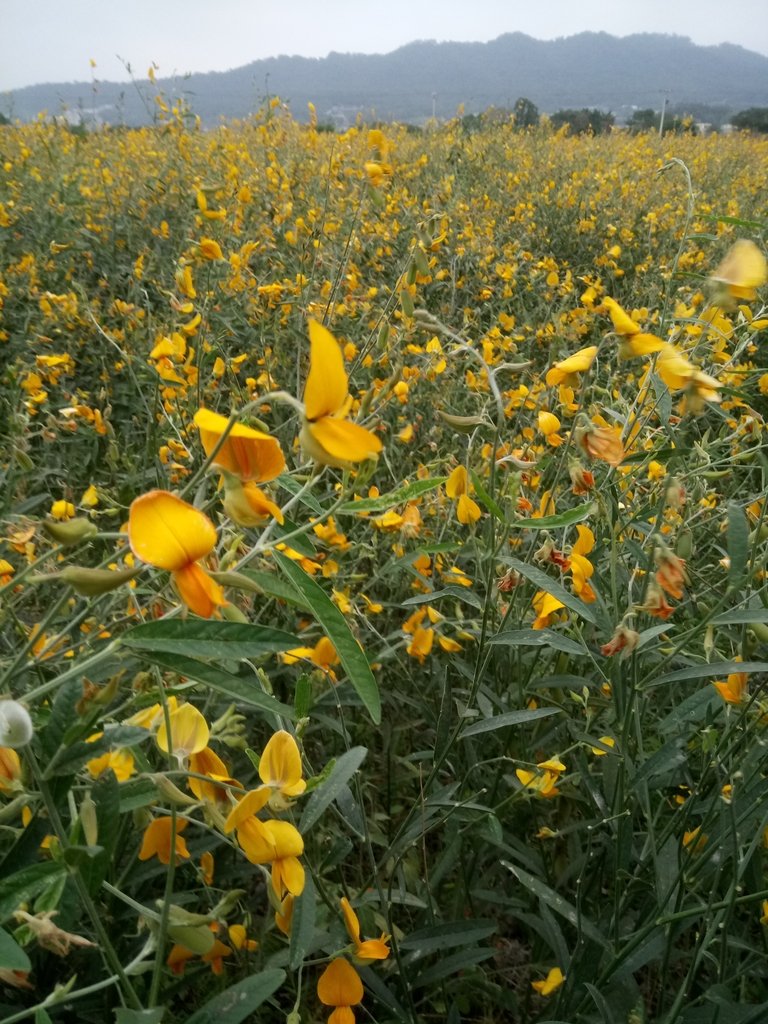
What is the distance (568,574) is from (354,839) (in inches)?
23.3

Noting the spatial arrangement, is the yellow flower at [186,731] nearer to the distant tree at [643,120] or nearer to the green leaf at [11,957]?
the green leaf at [11,957]

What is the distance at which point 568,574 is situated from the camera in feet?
4.61

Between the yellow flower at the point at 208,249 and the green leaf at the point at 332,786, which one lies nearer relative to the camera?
the green leaf at the point at 332,786

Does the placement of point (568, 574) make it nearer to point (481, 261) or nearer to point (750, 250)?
point (750, 250)

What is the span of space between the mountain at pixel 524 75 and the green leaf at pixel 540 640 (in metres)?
28.2

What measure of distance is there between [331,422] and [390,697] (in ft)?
3.31

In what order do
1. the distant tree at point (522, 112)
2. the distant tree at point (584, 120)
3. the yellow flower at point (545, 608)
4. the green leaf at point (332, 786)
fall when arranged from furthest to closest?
1. the distant tree at point (584, 120)
2. the distant tree at point (522, 112)
3. the yellow flower at point (545, 608)
4. the green leaf at point (332, 786)

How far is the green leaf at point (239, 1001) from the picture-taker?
65cm

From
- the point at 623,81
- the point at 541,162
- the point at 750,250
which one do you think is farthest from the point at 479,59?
the point at 750,250

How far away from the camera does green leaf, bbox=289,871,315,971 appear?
28.8 inches

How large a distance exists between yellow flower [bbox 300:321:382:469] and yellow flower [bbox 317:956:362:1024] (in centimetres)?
61

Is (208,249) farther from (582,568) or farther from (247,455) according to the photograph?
(247,455)

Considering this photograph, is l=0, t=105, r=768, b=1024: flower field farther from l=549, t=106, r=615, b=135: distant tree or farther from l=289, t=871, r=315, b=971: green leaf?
l=549, t=106, r=615, b=135: distant tree

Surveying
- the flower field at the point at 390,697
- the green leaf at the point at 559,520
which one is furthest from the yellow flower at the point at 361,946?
the green leaf at the point at 559,520
